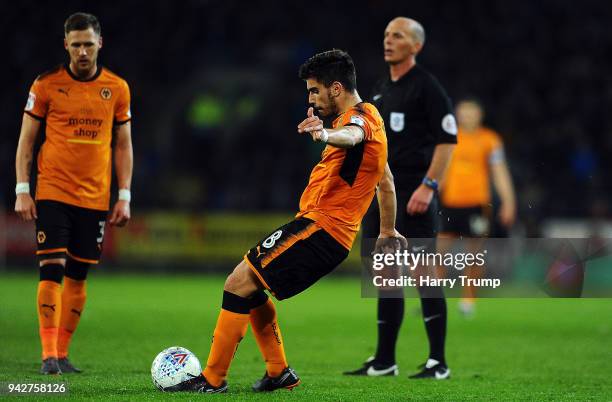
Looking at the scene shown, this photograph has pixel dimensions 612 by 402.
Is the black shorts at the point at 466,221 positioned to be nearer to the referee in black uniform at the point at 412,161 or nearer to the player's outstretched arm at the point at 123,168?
the referee in black uniform at the point at 412,161

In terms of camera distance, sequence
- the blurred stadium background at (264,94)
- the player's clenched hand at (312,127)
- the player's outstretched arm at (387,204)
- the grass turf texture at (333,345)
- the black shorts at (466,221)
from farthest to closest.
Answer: the blurred stadium background at (264,94) < the black shorts at (466,221) < the grass turf texture at (333,345) < the player's outstretched arm at (387,204) < the player's clenched hand at (312,127)

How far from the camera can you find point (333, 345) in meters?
8.69

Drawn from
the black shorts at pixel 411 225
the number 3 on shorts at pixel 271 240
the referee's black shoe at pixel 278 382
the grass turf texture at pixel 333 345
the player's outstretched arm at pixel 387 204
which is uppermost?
the player's outstretched arm at pixel 387 204

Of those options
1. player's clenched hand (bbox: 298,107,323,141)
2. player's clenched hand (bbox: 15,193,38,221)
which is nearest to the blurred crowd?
player's clenched hand (bbox: 15,193,38,221)

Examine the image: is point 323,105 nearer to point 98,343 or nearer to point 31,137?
point 31,137

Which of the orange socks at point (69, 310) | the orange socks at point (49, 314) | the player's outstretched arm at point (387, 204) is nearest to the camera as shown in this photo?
the player's outstretched arm at point (387, 204)

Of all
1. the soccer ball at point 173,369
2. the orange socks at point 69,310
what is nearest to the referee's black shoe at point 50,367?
the orange socks at point 69,310

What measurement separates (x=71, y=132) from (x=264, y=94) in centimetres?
1738

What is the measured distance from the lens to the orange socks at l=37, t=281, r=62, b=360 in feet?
21.3

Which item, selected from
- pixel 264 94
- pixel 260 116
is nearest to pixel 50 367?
pixel 260 116

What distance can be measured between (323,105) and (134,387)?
1.88 metres

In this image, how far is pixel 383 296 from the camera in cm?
705

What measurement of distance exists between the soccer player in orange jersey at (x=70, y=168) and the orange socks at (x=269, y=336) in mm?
1531

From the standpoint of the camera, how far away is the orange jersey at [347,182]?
17.8 feet
